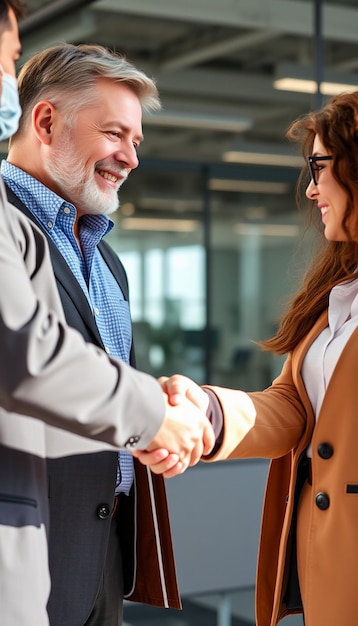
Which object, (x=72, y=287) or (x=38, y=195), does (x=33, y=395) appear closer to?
(x=72, y=287)

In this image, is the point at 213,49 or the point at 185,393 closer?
the point at 185,393

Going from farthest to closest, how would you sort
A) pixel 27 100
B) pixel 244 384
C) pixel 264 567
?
pixel 244 384 → pixel 27 100 → pixel 264 567

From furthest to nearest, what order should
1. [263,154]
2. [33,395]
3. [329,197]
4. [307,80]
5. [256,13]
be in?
1. [263,154]
2. [307,80]
3. [256,13]
4. [329,197]
5. [33,395]

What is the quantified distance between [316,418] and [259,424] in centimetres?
15

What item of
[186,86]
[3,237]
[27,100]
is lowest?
[3,237]

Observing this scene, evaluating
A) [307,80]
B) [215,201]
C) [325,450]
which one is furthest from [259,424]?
[215,201]

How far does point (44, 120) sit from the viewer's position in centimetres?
248

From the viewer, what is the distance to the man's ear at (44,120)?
2467 mm

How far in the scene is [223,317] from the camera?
40.3 feet

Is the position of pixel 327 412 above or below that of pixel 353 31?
below

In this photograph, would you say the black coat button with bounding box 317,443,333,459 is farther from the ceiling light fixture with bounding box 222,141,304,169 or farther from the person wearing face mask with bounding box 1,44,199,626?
the ceiling light fixture with bounding box 222,141,304,169

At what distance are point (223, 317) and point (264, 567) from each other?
1002 centimetres

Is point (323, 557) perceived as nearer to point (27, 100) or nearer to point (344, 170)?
point (344, 170)

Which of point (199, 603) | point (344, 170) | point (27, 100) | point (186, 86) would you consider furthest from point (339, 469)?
point (186, 86)
